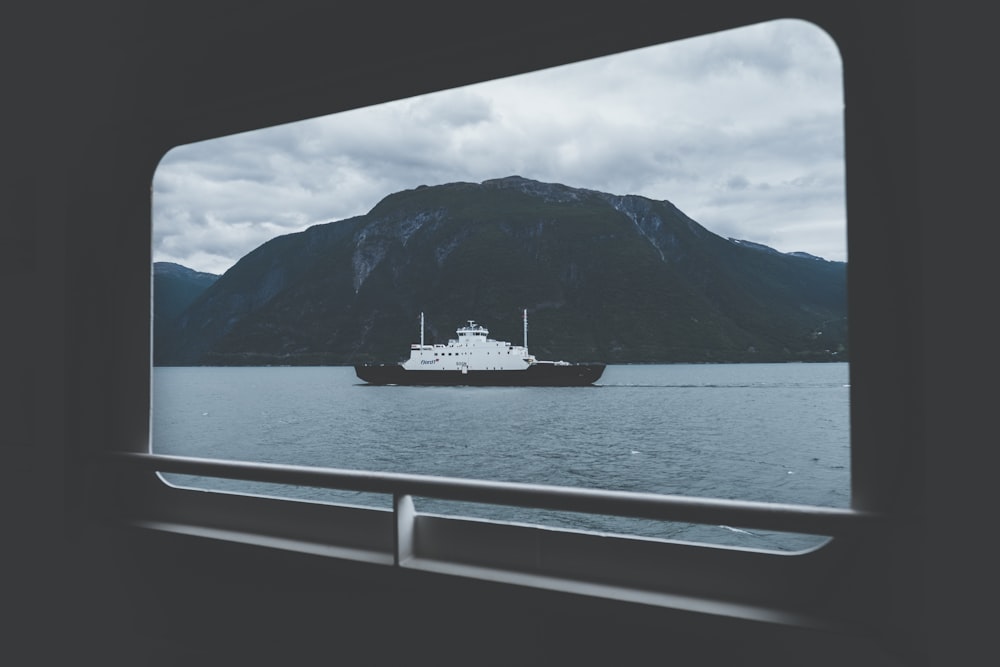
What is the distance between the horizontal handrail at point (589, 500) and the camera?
1014mm

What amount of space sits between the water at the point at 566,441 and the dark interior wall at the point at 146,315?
12191mm

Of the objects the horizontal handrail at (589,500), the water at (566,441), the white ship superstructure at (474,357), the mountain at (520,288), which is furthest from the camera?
the mountain at (520,288)

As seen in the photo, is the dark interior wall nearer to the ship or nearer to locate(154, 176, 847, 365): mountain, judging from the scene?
the ship

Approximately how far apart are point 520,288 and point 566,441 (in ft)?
128

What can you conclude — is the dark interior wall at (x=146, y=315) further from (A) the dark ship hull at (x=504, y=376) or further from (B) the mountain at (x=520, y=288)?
(B) the mountain at (x=520, y=288)

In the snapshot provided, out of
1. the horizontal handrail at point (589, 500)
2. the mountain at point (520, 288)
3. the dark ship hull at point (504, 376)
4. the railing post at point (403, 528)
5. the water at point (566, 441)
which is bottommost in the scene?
the water at point (566, 441)

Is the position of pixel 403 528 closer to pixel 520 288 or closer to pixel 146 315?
pixel 146 315

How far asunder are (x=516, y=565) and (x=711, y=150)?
9405cm

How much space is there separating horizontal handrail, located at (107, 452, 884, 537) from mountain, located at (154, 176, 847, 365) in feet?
206

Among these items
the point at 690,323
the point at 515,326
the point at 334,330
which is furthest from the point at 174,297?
the point at 690,323

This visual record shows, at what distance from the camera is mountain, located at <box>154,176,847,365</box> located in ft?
211

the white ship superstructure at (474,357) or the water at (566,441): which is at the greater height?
the white ship superstructure at (474,357)

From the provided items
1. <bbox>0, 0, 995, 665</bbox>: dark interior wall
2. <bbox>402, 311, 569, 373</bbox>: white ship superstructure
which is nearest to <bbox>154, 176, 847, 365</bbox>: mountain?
<bbox>402, 311, 569, 373</bbox>: white ship superstructure

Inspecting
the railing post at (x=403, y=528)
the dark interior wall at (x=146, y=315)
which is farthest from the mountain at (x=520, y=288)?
the railing post at (x=403, y=528)
